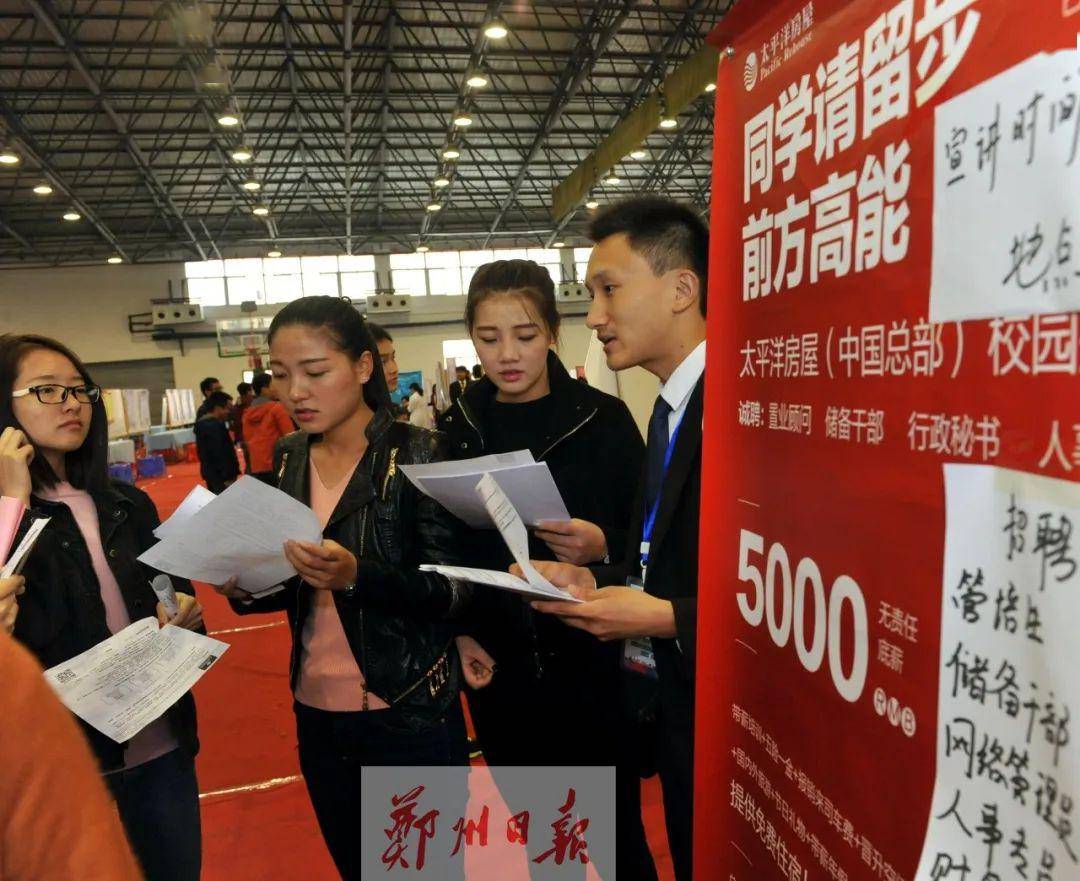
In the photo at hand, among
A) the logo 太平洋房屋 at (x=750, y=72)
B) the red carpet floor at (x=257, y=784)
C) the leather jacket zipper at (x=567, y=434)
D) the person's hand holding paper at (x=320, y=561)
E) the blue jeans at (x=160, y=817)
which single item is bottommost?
the red carpet floor at (x=257, y=784)

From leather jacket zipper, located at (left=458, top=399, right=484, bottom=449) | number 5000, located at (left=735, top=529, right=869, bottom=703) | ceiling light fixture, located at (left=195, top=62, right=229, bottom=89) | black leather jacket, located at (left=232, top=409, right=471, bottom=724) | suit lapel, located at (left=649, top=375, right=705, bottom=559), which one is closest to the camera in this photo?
number 5000, located at (left=735, top=529, right=869, bottom=703)

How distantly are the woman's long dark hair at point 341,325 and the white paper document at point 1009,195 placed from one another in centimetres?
121

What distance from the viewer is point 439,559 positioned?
1.53 metres

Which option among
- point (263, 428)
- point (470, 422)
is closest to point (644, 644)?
point (470, 422)

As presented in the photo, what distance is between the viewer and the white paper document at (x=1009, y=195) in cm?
45

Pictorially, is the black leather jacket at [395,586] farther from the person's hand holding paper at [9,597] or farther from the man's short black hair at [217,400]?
the man's short black hair at [217,400]

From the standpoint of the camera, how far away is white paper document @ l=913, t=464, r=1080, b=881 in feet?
1.53

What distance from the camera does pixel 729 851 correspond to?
93cm

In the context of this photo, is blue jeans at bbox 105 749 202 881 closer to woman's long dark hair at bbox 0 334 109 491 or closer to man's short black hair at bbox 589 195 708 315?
woman's long dark hair at bbox 0 334 109 491

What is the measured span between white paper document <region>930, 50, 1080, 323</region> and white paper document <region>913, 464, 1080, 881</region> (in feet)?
0.37

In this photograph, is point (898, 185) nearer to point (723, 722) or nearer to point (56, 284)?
point (723, 722)

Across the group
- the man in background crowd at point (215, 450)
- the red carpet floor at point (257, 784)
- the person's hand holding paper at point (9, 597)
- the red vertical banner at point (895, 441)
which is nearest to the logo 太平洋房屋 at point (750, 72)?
the red vertical banner at point (895, 441)

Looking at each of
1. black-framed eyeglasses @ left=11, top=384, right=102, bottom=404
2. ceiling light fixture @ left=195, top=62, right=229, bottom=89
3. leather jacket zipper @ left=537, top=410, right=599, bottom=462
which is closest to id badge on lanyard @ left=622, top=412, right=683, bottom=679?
leather jacket zipper @ left=537, top=410, right=599, bottom=462

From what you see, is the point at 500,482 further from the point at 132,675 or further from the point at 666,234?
the point at 132,675
